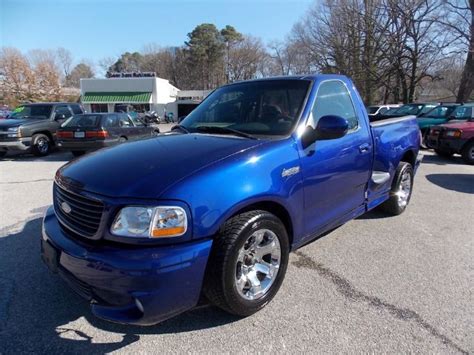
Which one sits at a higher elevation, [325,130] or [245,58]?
[245,58]

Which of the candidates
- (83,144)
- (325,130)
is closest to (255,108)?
(325,130)

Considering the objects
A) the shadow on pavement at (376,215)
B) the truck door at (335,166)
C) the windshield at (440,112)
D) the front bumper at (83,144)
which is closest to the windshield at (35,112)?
the front bumper at (83,144)

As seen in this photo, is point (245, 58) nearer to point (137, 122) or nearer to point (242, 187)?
point (137, 122)

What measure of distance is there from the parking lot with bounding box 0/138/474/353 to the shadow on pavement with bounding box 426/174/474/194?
274 cm

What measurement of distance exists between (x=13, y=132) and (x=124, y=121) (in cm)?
334

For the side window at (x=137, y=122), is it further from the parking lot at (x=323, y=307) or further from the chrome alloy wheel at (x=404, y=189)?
the chrome alloy wheel at (x=404, y=189)

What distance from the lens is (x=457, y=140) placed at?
1006 centimetres

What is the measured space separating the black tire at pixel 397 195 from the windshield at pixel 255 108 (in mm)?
2200

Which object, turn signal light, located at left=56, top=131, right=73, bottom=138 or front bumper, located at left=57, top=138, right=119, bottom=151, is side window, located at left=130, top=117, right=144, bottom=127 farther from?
turn signal light, located at left=56, top=131, right=73, bottom=138

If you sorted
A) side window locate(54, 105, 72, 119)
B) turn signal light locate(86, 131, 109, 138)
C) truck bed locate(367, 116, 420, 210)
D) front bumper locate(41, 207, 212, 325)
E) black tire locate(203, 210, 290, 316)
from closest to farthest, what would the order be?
front bumper locate(41, 207, 212, 325), black tire locate(203, 210, 290, 316), truck bed locate(367, 116, 420, 210), turn signal light locate(86, 131, 109, 138), side window locate(54, 105, 72, 119)

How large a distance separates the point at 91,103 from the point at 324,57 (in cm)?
3071

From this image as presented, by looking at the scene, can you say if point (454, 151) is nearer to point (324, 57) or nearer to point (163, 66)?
point (324, 57)

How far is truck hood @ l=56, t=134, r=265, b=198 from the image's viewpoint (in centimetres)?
232

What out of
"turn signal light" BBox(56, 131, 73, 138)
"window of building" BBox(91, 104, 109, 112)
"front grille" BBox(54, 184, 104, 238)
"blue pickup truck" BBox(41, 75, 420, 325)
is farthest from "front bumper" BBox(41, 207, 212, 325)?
"window of building" BBox(91, 104, 109, 112)
